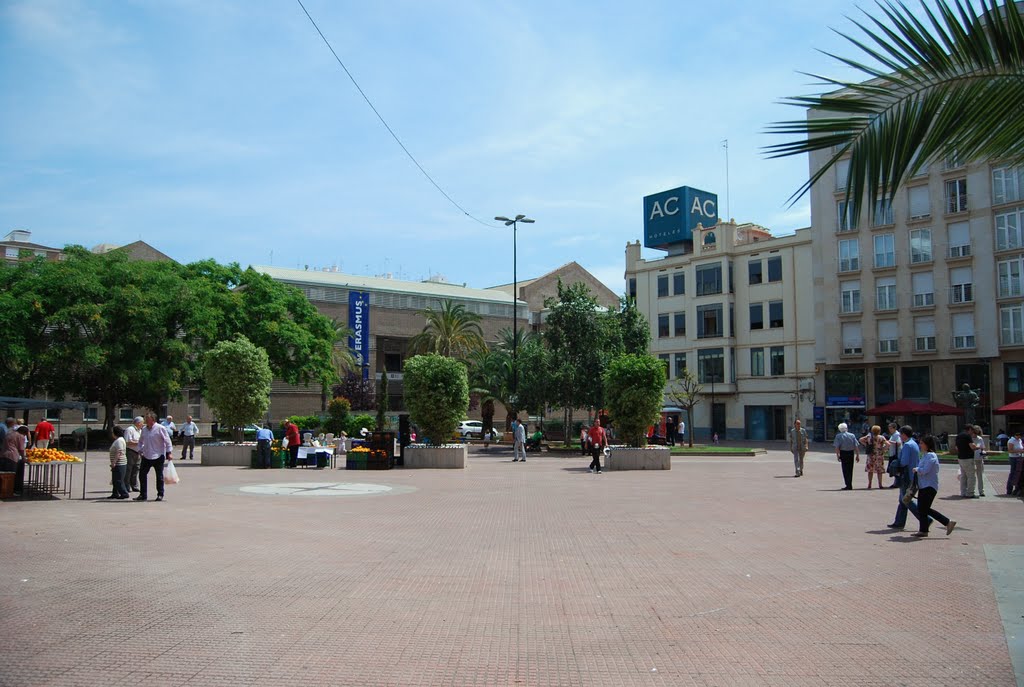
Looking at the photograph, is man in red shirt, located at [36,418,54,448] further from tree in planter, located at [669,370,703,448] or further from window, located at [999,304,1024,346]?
window, located at [999,304,1024,346]

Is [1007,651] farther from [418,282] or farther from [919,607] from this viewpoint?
[418,282]

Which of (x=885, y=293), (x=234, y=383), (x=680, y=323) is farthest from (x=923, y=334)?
(x=234, y=383)

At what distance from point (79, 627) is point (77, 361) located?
35.6m

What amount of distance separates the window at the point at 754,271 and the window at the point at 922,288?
11.5 metres

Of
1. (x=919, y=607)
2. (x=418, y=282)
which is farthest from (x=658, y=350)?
(x=919, y=607)

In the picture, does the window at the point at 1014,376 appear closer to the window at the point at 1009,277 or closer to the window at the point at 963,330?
the window at the point at 963,330

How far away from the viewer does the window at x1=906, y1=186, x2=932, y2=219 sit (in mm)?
49844

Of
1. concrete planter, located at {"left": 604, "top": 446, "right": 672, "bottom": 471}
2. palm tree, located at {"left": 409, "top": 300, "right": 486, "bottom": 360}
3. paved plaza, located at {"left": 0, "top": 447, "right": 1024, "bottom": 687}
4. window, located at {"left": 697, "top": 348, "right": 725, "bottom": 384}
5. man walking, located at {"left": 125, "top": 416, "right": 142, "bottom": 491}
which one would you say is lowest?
paved plaza, located at {"left": 0, "top": 447, "right": 1024, "bottom": 687}

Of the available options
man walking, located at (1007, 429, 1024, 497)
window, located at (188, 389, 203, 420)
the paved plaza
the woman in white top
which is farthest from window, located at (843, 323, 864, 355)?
window, located at (188, 389, 203, 420)

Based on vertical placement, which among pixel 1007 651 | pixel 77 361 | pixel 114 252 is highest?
pixel 114 252

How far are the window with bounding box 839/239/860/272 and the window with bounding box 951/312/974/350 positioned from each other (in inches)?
268

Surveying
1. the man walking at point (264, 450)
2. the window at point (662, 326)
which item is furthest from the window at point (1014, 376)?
the man walking at point (264, 450)

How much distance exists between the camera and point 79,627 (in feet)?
22.0

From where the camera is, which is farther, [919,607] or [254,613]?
[919,607]
